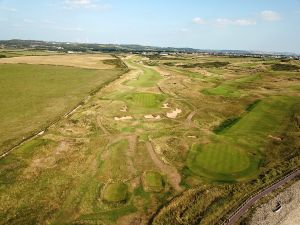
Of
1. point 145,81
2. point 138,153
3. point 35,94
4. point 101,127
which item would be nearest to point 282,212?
point 138,153

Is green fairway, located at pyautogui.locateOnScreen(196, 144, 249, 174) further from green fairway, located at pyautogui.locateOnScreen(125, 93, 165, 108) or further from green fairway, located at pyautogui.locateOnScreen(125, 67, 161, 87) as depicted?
green fairway, located at pyautogui.locateOnScreen(125, 67, 161, 87)

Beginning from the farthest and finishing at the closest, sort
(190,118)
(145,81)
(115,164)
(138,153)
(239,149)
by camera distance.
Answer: (145,81), (190,118), (239,149), (138,153), (115,164)

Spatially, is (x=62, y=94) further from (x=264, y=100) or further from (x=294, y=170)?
(x=294, y=170)

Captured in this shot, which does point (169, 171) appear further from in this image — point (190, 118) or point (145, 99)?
point (145, 99)

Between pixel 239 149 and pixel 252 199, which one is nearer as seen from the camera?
pixel 252 199

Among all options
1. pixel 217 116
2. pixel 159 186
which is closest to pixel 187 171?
pixel 159 186

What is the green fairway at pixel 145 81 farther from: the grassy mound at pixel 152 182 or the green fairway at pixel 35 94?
the grassy mound at pixel 152 182

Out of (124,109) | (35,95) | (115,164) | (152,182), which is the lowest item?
(152,182)
